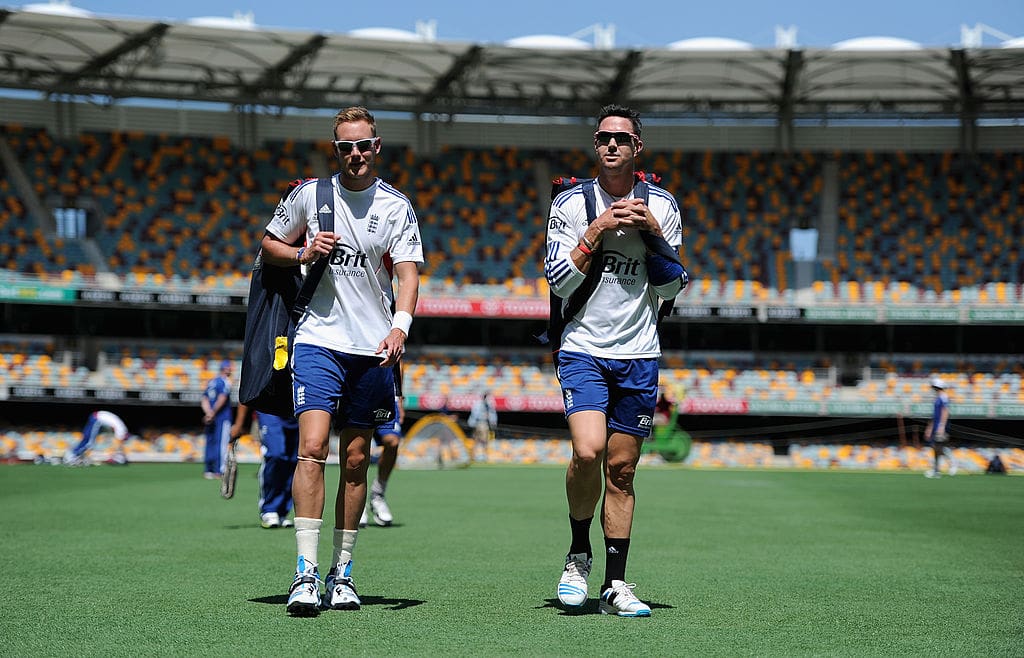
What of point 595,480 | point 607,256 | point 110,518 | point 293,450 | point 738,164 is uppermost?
point 738,164

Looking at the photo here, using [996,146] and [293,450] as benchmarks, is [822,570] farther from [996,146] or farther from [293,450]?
[996,146]

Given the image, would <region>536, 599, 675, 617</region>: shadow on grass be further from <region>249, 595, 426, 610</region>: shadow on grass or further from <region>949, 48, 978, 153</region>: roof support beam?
<region>949, 48, 978, 153</region>: roof support beam

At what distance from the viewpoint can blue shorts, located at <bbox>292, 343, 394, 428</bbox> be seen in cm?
547

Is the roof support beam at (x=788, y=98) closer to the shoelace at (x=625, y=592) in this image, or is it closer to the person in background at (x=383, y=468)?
the person in background at (x=383, y=468)

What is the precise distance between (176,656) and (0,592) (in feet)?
7.10

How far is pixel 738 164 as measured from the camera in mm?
38156

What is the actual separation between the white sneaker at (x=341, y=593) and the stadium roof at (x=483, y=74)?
90.8 feet

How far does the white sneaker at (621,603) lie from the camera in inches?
209

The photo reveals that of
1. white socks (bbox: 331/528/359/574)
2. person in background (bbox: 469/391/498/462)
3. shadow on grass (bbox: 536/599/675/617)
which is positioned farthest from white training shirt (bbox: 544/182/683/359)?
person in background (bbox: 469/391/498/462)

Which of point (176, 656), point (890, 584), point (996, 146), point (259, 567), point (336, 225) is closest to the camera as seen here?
point (176, 656)

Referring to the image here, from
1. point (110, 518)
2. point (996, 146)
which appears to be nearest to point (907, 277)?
point (996, 146)

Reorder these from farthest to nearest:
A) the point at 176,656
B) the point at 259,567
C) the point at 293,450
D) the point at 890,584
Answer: the point at 293,450 < the point at 259,567 < the point at 890,584 < the point at 176,656

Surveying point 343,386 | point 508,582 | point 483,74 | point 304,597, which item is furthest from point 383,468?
point 483,74

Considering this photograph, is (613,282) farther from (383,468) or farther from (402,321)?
(383,468)
